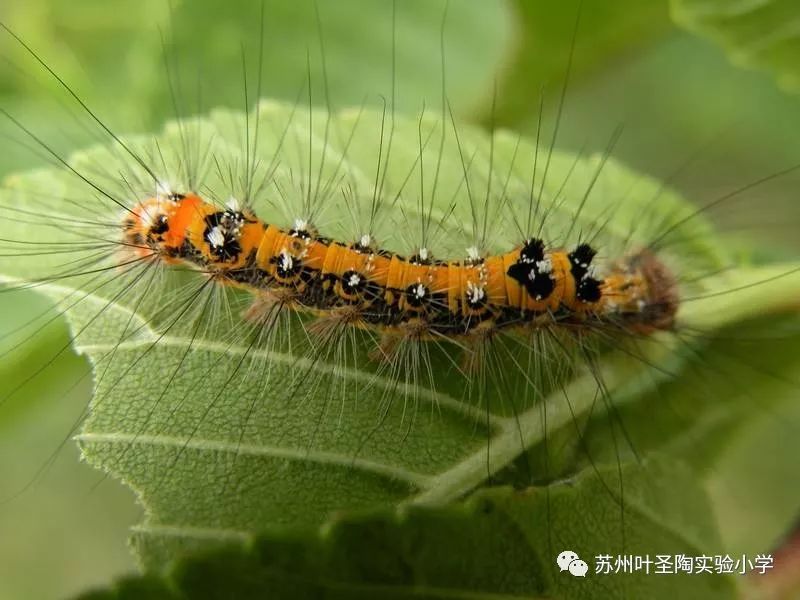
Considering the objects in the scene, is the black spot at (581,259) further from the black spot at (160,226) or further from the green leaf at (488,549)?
the black spot at (160,226)

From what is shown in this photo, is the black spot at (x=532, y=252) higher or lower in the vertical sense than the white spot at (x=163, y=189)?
higher

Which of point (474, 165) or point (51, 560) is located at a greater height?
point (474, 165)

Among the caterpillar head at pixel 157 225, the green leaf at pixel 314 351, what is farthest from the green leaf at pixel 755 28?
the caterpillar head at pixel 157 225

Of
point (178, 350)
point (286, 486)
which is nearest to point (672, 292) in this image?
point (286, 486)

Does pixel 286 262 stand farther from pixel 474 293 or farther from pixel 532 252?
pixel 532 252

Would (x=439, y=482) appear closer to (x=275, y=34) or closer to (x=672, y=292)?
(x=672, y=292)

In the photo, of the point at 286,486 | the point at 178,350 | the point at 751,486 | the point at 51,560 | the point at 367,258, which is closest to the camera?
the point at 286,486

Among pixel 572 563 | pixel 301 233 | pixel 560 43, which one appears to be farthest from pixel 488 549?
pixel 560 43
